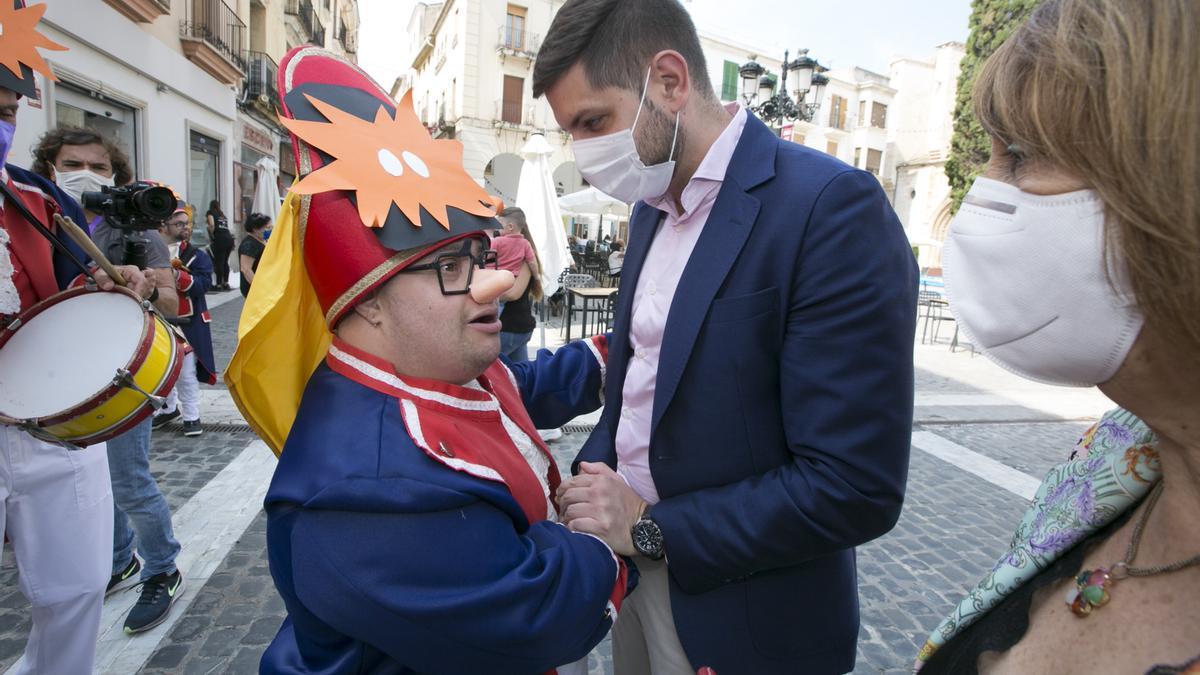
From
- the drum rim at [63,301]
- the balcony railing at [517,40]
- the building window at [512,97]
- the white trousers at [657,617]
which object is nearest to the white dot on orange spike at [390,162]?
the white trousers at [657,617]

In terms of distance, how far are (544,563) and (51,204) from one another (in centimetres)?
228

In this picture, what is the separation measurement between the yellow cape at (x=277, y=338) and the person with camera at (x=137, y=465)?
1.82m

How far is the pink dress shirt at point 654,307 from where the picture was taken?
4.86 ft

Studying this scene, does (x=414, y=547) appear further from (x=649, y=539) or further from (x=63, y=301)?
(x=63, y=301)

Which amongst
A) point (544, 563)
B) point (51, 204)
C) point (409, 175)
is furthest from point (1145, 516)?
point (51, 204)

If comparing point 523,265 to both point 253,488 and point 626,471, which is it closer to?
point 253,488

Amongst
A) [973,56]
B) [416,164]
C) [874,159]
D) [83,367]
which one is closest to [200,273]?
[83,367]

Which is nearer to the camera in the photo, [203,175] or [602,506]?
[602,506]

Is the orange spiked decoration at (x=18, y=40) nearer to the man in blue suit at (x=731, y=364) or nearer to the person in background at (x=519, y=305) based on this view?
the man in blue suit at (x=731, y=364)

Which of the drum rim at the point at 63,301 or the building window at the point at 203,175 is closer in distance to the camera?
the drum rim at the point at 63,301

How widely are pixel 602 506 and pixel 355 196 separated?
0.84 m

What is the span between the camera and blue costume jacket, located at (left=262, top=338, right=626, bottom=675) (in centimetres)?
108

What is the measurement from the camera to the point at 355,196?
4.34 feet

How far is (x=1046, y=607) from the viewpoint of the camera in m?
0.98
